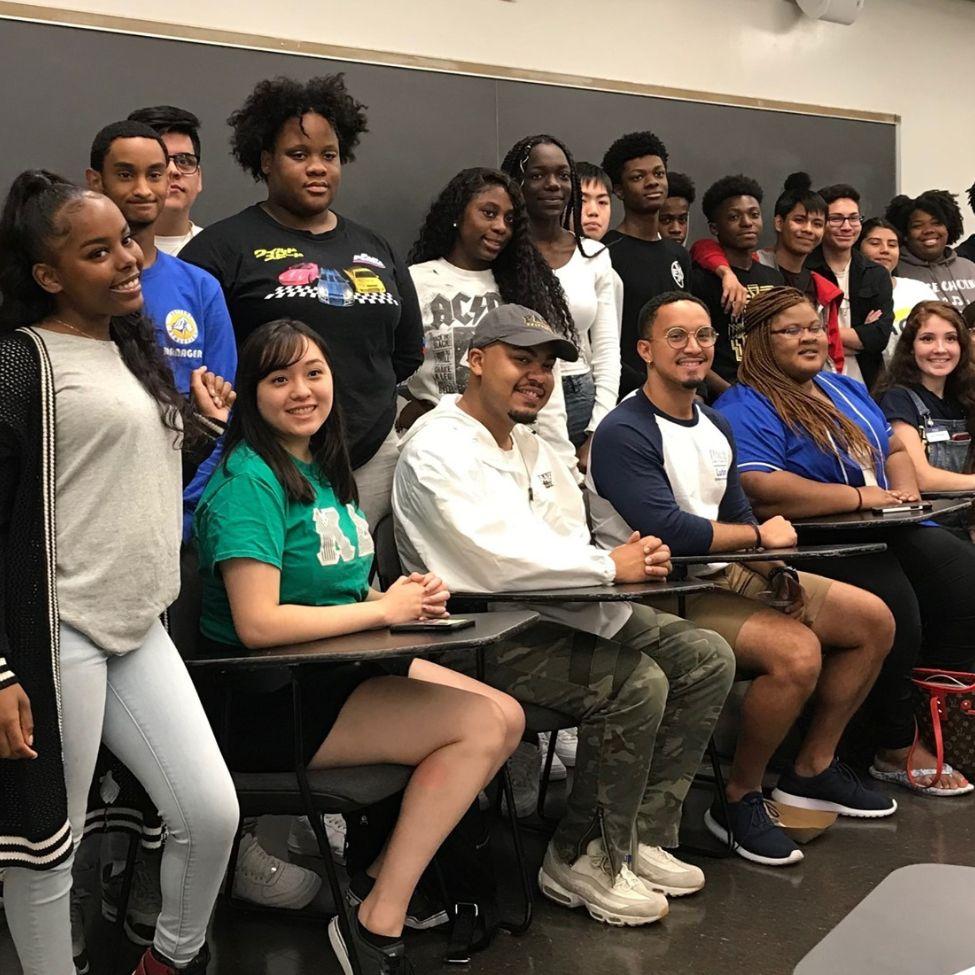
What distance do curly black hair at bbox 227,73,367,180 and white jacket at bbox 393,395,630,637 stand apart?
2.66ft

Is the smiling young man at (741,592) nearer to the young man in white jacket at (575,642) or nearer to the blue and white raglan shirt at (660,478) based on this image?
the blue and white raglan shirt at (660,478)

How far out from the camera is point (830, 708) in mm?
3393

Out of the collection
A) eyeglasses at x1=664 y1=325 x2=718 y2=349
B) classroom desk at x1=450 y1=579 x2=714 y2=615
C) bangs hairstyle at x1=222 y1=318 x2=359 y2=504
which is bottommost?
classroom desk at x1=450 y1=579 x2=714 y2=615

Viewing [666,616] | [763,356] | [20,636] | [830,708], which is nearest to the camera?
[20,636]

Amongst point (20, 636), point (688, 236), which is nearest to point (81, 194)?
point (20, 636)

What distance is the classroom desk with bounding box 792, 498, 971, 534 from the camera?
3279 mm

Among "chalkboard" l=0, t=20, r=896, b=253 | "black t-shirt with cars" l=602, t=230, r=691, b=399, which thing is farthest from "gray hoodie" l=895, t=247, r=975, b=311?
"black t-shirt with cars" l=602, t=230, r=691, b=399

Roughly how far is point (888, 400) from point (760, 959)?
2276 millimetres

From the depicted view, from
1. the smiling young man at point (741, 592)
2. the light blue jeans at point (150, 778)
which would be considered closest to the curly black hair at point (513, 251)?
the smiling young man at point (741, 592)

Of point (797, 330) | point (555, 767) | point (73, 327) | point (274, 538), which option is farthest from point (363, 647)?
point (797, 330)

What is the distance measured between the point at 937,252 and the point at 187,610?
4175 millimetres

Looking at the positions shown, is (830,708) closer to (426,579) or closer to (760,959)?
(760,959)

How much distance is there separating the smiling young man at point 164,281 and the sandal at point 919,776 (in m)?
2.19

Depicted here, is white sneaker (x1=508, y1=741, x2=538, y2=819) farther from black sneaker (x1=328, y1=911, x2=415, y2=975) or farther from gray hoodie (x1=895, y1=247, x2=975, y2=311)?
gray hoodie (x1=895, y1=247, x2=975, y2=311)
